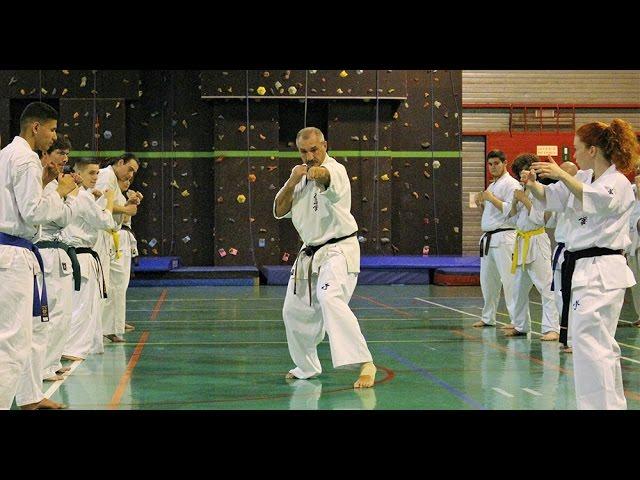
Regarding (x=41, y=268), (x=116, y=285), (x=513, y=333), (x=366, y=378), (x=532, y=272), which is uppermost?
(x=41, y=268)

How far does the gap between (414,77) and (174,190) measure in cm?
537

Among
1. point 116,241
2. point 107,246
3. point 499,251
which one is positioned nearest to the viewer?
point 107,246

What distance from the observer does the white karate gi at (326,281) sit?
19.9 feet

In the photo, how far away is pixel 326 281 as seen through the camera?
20.2 ft

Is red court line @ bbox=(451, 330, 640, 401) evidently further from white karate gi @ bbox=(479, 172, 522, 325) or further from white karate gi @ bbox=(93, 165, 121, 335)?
white karate gi @ bbox=(93, 165, 121, 335)

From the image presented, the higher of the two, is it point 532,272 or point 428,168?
point 428,168

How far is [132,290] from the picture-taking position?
14.8 meters

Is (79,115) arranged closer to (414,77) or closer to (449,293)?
(414,77)

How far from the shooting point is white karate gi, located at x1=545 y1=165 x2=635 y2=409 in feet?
15.0

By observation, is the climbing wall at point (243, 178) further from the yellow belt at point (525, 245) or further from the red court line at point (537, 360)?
the yellow belt at point (525, 245)

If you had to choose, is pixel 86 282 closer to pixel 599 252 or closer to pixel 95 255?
pixel 95 255

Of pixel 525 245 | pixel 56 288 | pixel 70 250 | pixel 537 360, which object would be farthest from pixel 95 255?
pixel 525 245

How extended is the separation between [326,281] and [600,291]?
6.97 feet
